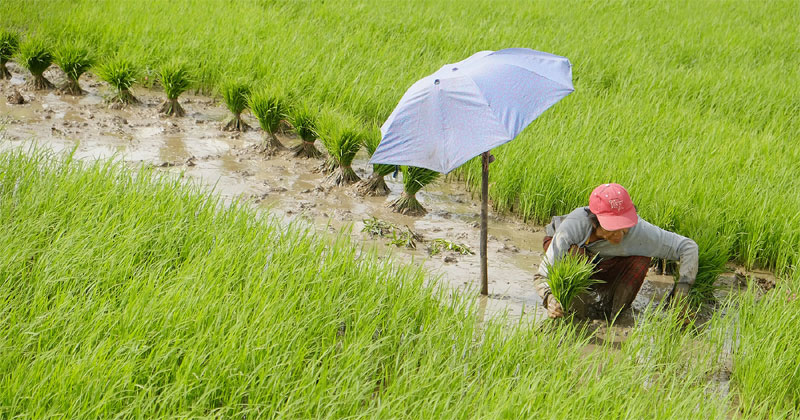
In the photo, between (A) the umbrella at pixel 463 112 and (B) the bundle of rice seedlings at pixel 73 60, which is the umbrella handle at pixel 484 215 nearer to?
(A) the umbrella at pixel 463 112

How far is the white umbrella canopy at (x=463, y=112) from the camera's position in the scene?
313 centimetres

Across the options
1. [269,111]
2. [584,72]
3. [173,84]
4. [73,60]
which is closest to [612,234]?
[269,111]

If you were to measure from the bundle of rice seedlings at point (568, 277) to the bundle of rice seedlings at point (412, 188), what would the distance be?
1.51 m

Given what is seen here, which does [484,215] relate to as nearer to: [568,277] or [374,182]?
[568,277]

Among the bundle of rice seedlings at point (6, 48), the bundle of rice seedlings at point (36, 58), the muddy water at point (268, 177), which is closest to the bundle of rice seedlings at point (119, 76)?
the muddy water at point (268, 177)

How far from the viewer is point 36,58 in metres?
6.47

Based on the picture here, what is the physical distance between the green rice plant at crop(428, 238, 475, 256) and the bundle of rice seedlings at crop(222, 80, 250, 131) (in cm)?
233

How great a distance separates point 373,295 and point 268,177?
2414mm

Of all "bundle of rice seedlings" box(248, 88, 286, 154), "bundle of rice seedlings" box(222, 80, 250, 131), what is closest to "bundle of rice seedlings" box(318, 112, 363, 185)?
"bundle of rice seedlings" box(248, 88, 286, 154)

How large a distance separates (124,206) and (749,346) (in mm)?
2879

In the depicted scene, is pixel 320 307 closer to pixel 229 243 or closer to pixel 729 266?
pixel 229 243

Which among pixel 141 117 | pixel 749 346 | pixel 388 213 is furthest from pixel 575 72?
pixel 749 346

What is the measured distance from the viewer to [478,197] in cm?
522

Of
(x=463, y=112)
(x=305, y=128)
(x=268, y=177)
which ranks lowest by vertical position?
(x=268, y=177)
